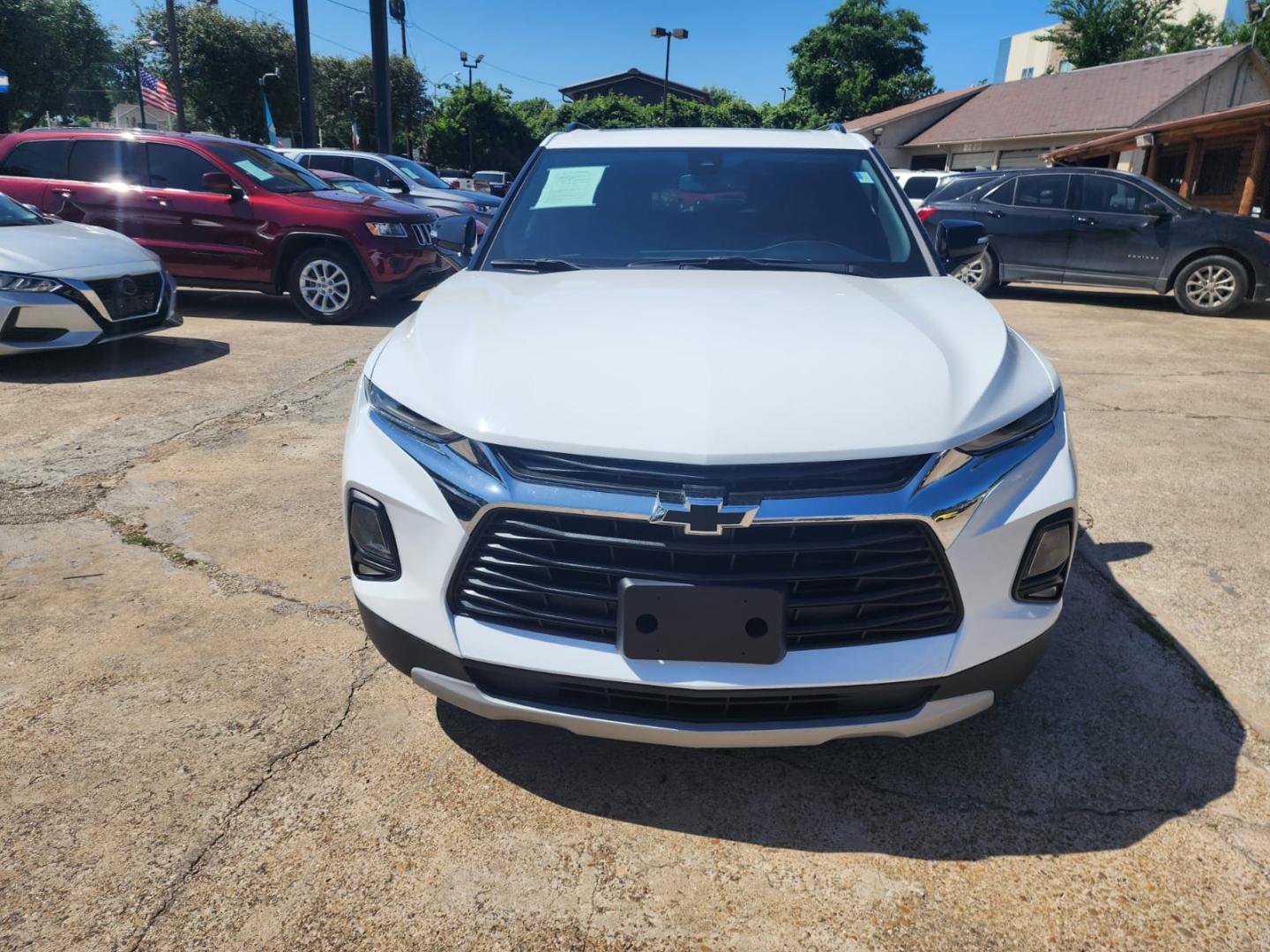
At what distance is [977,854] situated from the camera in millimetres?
1896

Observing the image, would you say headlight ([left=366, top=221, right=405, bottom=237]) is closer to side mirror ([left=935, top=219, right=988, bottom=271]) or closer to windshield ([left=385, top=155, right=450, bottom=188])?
windshield ([left=385, top=155, right=450, bottom=188])

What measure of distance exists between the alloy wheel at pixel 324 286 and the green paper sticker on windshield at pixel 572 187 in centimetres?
566

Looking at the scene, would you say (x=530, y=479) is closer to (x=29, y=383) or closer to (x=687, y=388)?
(x=687, y=388)

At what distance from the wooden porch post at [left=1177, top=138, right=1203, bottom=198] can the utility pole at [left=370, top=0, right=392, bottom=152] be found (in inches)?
701

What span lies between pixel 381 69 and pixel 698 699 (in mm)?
23151

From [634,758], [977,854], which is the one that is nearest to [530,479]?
[634,758]

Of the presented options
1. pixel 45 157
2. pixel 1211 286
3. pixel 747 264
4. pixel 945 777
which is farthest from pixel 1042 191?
pixel 45 157

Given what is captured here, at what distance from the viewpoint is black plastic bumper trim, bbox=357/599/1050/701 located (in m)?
1.75

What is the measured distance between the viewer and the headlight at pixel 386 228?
802 cm

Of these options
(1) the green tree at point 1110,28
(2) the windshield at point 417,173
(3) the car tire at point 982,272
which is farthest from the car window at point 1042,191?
(1) the green tree at point 1110,28

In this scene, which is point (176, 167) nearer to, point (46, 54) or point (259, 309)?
point (259, 309)

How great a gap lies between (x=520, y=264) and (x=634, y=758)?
1.62m

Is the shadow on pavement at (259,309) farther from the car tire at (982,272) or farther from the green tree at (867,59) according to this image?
the green tree at (867,59)

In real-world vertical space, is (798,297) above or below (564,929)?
above
